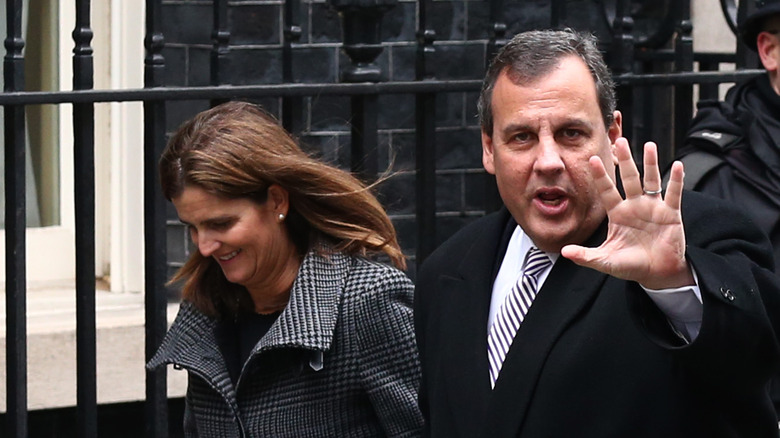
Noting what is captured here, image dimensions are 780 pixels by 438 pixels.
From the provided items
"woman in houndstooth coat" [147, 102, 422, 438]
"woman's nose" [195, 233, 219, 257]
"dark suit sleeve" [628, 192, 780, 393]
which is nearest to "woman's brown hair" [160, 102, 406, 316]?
"woman in houndstooth coat" [147, 102, 422, 438]

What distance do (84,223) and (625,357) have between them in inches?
67.3

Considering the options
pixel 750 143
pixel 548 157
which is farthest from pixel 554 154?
pixel 750 143

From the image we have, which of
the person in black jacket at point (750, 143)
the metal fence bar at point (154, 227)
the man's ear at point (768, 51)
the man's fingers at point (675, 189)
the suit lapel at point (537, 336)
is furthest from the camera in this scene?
the man's ear at point (768, 51)

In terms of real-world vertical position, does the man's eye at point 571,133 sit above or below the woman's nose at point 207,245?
above

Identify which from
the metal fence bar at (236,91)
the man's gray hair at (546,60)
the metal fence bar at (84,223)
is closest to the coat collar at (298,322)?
the metal fence bar at (84,223)

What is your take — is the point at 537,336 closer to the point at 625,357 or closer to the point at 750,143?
the point at 625,357

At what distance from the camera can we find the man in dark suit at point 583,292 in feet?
8.53

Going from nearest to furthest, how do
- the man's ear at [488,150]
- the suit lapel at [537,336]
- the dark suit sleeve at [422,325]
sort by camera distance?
the suit lapel at [537,336], the man's ear at [488,150], the dark suit sleeve at [422,325]

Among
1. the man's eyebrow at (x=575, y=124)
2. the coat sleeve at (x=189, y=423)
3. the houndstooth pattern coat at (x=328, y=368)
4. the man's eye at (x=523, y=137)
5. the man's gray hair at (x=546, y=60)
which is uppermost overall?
the man's gray hair at (x=546, y=60)

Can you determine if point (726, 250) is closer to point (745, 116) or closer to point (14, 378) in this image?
point (745, 116)

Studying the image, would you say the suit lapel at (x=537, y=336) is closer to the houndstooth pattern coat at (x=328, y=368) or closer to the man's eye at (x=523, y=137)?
the man's eye at (x=523, y=137)

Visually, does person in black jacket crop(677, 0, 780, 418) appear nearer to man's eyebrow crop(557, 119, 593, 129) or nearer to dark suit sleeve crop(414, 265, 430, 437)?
dark suit sleeve crop(414, 265, 430, 437)

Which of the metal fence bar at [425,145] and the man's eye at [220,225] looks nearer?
the man's eye at [220,225]

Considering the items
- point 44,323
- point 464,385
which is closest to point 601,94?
point 464,385
